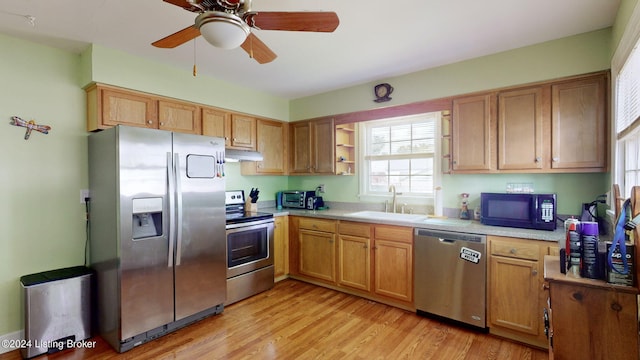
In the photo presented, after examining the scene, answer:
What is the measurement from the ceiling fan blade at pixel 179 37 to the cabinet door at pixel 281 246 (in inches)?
92.0

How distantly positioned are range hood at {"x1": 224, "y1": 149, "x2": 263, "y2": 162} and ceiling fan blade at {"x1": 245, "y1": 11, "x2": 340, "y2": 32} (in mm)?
1856

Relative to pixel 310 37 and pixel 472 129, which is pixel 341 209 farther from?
pixel 310 37

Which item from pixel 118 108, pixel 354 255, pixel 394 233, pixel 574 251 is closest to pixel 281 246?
pixel 354 255

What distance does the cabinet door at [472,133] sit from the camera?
2797 mm

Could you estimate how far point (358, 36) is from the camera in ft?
7.97

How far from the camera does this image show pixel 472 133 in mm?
2885

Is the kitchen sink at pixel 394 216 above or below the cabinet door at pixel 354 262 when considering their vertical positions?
above

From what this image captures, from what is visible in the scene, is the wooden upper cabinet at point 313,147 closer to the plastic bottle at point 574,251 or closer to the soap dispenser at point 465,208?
the soap dispenser at point 465,208

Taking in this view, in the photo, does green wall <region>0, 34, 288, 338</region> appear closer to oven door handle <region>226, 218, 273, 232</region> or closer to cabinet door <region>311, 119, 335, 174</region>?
oven door handle <region>226, 218, 273, 232</region>

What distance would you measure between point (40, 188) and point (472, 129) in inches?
154

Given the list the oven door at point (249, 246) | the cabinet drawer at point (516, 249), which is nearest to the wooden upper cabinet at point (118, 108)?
the oven door at point (249, 246)

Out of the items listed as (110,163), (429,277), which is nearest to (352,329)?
(429,277)

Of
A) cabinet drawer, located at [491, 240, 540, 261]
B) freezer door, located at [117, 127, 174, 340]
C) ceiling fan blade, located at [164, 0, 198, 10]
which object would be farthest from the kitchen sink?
ceiling fan blade, located at [164, 0, 198, 10]

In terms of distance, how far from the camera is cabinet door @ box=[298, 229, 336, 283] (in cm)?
354
